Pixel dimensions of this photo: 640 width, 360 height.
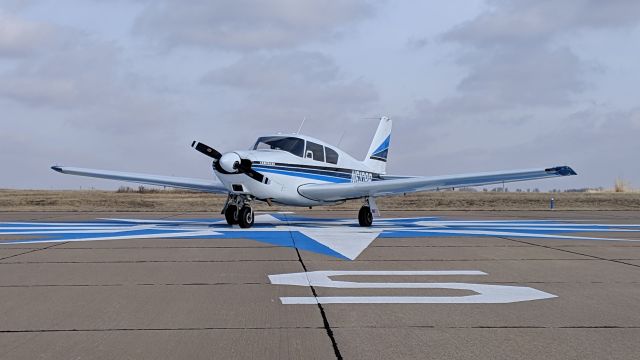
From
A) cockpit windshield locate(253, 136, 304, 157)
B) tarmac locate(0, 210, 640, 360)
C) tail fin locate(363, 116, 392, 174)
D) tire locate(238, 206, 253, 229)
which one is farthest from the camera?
tail fin locate(363, 116, 392, 174)

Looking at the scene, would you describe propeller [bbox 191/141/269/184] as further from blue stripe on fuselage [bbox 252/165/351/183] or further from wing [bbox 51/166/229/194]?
wing [bbox 51/166/229/194]

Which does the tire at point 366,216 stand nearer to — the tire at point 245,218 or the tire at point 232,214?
the tire at point 245,218

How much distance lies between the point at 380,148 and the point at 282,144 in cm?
678

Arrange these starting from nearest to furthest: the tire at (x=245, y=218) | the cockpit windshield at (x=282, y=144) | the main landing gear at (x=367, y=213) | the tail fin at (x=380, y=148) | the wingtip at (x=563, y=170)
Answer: the wingtip at (x=563, y=170), the tire at (x=245, y=218), the cockpit windshield at (x=282, y=144), the main landing gear at (x=367, y=213), the tail fin at (x=380, y=148)

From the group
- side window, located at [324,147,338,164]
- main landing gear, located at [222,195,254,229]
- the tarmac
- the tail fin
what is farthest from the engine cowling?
the tail fin

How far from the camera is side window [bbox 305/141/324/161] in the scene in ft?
60.8

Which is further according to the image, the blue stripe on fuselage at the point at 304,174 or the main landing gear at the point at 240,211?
the main landing gear at the point at 240,211

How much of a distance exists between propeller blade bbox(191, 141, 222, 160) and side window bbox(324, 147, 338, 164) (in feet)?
13.5

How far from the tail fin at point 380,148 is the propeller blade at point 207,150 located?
7925mm

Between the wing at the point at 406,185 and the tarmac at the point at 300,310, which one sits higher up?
the wing at the point at 406,185

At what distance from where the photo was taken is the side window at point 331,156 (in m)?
19.5

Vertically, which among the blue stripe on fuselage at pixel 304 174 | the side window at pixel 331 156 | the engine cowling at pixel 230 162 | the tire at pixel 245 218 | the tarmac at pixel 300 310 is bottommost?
the tarmac at pixel 300 310

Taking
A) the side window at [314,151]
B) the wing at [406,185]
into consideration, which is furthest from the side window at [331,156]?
the wing at [406,185]

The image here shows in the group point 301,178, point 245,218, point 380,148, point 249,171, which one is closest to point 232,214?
point 245,218
